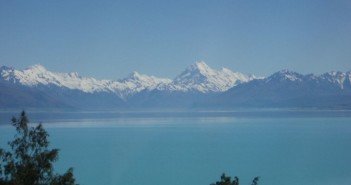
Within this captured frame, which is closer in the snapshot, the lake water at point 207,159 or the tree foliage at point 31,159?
the tree foliage at point 31,159

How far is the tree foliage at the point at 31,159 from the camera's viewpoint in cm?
1277

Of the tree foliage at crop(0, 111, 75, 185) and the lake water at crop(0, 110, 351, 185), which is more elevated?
the lake water at crop(0, 110, 351, 185)

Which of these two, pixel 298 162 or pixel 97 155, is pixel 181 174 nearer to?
pixel 298 162

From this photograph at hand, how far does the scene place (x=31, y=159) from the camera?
1301 centimetres

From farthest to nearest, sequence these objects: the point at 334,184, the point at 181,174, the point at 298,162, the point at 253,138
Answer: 1. the point at 253,138
2. the point at 298,162
3. the point at 181,174
4. the point at 334,184

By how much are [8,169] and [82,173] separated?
1180 inches

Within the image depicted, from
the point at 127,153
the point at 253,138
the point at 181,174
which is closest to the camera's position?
the point at 181,174

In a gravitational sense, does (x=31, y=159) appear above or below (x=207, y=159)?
below

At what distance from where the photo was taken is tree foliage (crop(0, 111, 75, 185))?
12773 mm

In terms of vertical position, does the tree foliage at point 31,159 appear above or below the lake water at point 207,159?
below

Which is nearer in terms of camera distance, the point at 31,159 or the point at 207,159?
the point at 31,159

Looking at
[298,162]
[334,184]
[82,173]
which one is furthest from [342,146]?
[82,173]

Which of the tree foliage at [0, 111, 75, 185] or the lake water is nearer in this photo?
the tree foliage at [0, 111, 75, 185]

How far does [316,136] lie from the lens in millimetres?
71688
